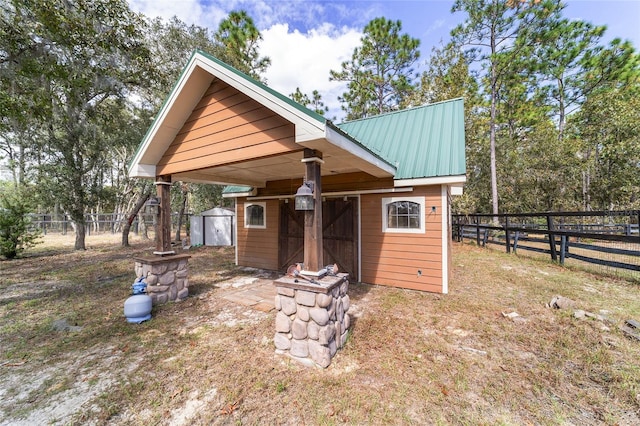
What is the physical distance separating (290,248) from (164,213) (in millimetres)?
3341

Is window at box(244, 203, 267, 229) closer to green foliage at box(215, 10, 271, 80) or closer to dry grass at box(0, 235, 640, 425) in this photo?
dry grass at box(0, 235, 640, 425)

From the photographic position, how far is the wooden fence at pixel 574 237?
5770 millimetres

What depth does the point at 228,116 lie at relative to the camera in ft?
13.0

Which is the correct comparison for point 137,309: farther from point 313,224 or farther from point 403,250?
point 403,250

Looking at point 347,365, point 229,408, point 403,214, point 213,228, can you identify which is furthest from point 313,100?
Answer: point 229,408

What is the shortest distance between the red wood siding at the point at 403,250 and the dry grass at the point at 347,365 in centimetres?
46

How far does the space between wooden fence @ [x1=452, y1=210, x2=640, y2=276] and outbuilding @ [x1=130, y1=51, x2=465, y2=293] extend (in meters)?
3.42

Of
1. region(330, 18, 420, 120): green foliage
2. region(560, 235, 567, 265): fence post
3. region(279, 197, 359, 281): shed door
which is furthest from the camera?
region(330, 18, 420, 120): green foliage

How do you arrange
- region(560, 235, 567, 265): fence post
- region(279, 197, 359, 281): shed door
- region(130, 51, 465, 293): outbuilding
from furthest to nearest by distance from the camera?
region(560, 235, 567, 265): fence post < region(279, 197, 359, 281): shed door < region(130, 51, 465, 293): outbuilding

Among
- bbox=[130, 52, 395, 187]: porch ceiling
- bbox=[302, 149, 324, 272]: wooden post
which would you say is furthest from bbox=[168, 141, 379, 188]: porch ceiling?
bbox=[302, 149, 324, 272]: wooden post

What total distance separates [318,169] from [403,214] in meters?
3.10

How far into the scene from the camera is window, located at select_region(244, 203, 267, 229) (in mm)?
7832

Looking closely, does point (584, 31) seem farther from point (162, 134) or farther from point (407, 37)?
point (162, 134)

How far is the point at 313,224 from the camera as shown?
328 centimetres
